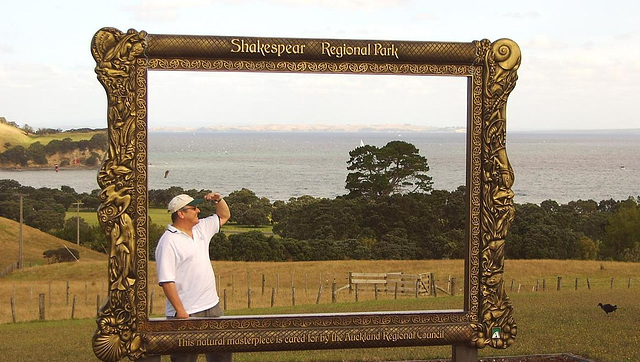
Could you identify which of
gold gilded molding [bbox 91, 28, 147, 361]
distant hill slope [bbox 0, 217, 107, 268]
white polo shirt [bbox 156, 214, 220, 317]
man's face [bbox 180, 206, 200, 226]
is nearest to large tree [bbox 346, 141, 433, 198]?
man's face [bbox 180, 206, 200, 226]

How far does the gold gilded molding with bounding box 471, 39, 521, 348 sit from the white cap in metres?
3.68

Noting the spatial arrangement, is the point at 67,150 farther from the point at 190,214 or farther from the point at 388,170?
the point at 388,170

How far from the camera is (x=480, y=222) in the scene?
11344 millimetres

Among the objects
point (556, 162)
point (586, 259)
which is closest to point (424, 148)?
point (586, 259)

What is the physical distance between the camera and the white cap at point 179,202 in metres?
10.9

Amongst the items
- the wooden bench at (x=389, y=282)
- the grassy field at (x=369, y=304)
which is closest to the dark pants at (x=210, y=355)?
the grassy field at (x=369, y=304)

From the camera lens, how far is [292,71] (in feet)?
35.3

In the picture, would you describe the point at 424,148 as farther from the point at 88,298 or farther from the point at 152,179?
the point at 88,298

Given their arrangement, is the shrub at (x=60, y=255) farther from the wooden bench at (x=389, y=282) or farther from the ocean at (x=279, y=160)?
the wooden bench at (x=389, y=282)

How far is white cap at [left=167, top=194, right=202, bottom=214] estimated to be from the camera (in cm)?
1087

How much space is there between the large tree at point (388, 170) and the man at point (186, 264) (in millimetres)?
2065

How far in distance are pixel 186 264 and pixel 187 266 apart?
0.09ft

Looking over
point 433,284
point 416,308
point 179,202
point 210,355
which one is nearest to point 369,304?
point 416,308

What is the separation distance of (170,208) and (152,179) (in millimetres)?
447
